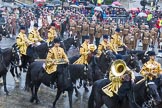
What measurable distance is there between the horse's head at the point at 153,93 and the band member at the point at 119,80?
0.48m

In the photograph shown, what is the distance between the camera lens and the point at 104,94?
12336 mm

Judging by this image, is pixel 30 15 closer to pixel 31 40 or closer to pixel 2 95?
pixel 31 40

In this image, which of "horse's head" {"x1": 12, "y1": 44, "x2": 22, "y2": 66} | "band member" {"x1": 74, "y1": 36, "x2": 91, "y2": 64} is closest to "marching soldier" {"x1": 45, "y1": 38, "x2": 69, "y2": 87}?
"band member" {"x1": 74, "y1": 36, "x2": 91, "y2": 64}

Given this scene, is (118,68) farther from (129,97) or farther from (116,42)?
(116,42)

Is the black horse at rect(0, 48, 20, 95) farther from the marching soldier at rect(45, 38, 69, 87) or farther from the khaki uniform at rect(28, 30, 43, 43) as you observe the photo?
the khaki uniform at rect(28, 30, 43, 43)

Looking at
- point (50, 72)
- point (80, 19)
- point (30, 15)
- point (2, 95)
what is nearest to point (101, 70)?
point (50, 72)

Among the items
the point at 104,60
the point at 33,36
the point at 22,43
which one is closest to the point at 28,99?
the point at 22,43

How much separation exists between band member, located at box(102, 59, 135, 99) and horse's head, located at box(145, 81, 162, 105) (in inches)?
19.0

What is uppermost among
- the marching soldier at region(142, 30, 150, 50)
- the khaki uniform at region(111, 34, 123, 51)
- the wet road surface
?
the khaki uniform at region(111, 34, 123, 51)

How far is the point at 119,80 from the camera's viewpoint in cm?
1172

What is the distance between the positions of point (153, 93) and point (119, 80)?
44.1 inches

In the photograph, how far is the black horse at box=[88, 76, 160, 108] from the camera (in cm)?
1116

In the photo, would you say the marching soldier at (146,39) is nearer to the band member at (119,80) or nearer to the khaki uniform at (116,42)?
the khaki uniform at (116,42)

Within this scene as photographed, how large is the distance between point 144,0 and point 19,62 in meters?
33.2
